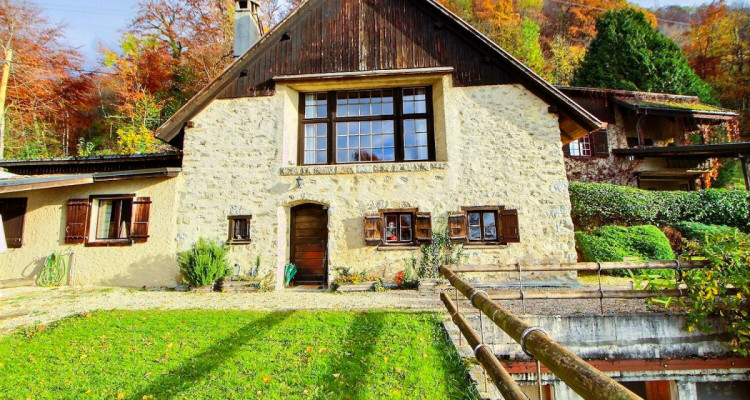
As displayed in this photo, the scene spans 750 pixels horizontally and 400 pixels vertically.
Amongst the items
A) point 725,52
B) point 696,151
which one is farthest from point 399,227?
point 725,52

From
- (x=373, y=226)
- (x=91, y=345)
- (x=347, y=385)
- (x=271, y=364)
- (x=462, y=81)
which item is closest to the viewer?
(x=347, y=385)

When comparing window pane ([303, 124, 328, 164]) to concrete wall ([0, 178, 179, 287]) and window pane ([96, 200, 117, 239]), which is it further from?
window pane ([96, 200, 117, 239])

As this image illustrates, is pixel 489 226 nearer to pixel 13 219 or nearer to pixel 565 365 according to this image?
pixel 565 365

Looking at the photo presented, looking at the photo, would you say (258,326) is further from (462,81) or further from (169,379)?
(462,81)

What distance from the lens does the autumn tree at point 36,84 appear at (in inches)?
587

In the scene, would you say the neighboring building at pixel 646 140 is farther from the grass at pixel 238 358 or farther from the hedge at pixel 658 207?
the grass at pixel 238 358

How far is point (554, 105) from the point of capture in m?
8.64

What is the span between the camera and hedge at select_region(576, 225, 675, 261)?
930cm

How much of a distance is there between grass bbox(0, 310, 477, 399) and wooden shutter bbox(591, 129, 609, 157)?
13.9 metres

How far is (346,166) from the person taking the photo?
28.7ft

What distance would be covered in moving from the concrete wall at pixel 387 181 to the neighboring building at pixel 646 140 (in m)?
7.96

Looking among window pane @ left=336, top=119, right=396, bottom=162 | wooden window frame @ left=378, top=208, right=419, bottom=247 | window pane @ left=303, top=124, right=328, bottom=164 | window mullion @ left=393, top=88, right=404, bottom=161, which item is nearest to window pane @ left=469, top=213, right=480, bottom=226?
wooden window frame @ left=378, top=208, right=419, bottom=247

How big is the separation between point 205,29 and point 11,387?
71.1 feet

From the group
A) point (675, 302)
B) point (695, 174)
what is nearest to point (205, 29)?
point (675, 302)
